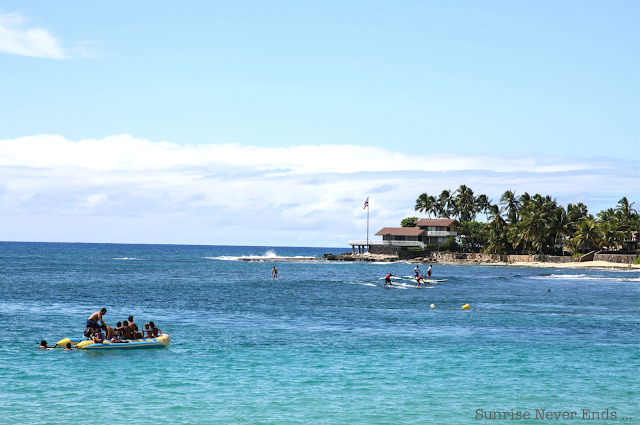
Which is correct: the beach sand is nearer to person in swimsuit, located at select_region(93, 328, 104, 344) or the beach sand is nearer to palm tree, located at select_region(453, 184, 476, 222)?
palm tree, located at select_region(453, 184, 476, 222)

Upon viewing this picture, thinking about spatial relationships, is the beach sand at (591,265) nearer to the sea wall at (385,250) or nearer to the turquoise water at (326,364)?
the sea wall at (385,250)

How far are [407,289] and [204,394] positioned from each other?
1818 inches

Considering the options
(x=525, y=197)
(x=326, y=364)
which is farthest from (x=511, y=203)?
(x=326, y=364)

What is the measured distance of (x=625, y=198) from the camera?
151 meters

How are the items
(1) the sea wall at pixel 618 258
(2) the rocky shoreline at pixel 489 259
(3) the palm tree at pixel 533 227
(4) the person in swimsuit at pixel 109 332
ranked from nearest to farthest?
1. (4) the person in swimsuit at pixel 109 332
2. (1) the sea wall at pixel 618 258
3. (2) the rocky shoreline at pixel 489 259
4. (3) the palm tree at pixel 533 227

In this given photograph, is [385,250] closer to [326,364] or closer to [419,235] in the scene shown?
[419,235]

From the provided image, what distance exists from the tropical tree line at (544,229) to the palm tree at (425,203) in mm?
22911

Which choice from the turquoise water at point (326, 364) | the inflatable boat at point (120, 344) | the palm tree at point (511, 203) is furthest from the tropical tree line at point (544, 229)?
the inflatable boat at point (120, 344)

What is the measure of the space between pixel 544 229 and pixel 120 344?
3989 inches

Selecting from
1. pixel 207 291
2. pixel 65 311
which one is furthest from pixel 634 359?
pixel 207 291

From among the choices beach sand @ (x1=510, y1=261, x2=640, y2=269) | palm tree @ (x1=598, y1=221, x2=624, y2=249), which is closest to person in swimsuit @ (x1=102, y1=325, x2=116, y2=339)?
beach sand @ (x1=510, y1=261, x2=640, y2=269)

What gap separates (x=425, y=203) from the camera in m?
171

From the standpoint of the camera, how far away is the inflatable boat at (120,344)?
27.2 metres

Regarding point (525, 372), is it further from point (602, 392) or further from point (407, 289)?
point (407, 289)
